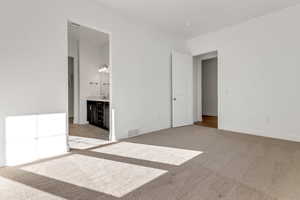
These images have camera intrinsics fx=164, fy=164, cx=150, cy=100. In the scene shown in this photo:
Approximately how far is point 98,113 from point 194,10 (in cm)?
381

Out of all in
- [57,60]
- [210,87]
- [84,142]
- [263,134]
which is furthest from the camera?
[210,87]

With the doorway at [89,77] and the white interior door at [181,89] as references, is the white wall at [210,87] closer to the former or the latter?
the white interior door at [181,89]

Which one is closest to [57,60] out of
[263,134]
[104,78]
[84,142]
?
[84,142]

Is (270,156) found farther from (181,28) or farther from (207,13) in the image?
(181,28)

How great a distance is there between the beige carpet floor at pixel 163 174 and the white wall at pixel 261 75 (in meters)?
0.82

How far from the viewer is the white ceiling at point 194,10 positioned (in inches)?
130

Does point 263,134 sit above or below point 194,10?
below

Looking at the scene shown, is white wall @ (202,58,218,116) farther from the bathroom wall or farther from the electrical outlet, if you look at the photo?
the electrical outlet

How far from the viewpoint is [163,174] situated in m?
2.04

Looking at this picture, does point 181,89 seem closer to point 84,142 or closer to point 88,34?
point 84,142

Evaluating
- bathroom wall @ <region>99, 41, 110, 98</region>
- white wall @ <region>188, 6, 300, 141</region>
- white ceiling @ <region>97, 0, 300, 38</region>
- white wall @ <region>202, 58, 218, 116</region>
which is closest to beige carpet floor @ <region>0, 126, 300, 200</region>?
white wall @ <region>188, 6, 300, 141</region>

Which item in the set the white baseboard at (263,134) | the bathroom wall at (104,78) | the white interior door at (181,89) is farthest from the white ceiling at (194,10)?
the white baseboard at (263,134)

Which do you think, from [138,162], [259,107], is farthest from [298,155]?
[138,162]

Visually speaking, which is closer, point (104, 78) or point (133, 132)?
point (133, 132)
